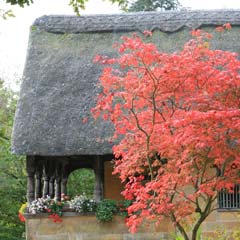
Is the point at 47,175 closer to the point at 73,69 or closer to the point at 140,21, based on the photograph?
the point at 73,69

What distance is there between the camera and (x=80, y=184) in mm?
19484

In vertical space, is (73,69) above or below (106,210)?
above

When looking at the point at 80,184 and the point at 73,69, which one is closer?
the point at 73,69

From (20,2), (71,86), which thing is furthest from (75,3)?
(71,86)

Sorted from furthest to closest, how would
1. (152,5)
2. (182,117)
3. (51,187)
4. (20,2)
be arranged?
(152,5), (51,187), (182,117), (20,2)

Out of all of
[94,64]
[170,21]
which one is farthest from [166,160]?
[170,21]

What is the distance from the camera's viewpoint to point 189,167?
8312 millimetres

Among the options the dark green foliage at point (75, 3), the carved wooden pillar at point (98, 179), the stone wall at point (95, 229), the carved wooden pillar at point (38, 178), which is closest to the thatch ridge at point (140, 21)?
the carved wooden pillar at point (38, 178)

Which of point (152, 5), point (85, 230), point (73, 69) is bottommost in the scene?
point (85, 230)

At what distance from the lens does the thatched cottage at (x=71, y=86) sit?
11.8 metres

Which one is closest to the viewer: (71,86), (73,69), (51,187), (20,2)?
(20,2)

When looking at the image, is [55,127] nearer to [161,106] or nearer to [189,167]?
[161,106]

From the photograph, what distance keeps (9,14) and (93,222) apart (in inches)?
291

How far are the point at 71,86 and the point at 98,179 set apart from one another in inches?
89.6
